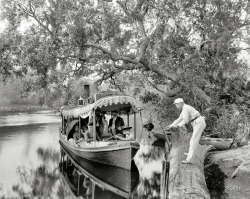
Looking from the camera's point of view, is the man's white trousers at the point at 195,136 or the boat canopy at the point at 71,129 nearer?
the man's white trousers at the point at 195,136

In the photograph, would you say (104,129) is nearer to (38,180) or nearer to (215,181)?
(38,180)

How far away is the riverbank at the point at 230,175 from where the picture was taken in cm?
758

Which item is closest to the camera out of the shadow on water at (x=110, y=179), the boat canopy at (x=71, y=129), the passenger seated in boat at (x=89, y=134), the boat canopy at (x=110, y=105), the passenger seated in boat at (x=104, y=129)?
the shadow on water at (x=110, y=179)

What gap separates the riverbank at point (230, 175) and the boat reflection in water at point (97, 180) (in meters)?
2.88

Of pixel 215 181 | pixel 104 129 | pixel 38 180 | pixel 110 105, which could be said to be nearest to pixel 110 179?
pixel 104 129

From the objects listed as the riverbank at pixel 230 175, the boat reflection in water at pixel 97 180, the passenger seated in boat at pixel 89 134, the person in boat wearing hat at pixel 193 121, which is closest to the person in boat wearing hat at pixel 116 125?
the passenger seated in boat at pixel 89 134

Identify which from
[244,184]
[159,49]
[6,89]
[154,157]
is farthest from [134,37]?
[6,89]

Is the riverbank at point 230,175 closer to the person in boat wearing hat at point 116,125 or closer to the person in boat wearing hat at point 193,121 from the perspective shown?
the person in boat wearing hat at point 193,121

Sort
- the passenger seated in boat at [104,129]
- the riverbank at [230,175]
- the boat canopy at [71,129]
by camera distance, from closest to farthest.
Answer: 1. the riverbank at [230,175]
2. the passenger seated in boat at [104,129]
3. the boat canopy at [71,129]

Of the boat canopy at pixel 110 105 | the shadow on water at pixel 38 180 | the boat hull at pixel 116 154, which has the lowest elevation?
the shadow on water at pixel 38 180

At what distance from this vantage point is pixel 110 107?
44.3 feet

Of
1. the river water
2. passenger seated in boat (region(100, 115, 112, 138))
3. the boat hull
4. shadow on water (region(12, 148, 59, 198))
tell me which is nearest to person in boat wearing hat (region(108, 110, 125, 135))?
passenger seated in boat (region(100, 115, 112, 138))

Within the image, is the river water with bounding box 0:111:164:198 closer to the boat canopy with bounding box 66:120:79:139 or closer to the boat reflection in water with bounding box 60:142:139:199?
the boat reflection in water with bounding box 60:142:139:199

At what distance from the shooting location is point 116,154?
458 inches
